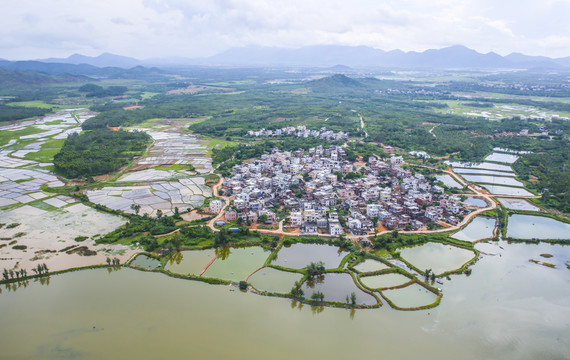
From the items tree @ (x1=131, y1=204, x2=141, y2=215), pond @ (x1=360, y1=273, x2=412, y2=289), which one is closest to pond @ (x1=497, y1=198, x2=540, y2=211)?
pond @ (x1=360, y1=273, x2=412, y2=289)

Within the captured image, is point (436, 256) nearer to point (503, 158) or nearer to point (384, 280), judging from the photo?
point (384, 280)

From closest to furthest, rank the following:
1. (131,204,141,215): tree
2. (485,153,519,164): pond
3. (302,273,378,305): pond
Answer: (302,273,378,305): pond → (131,204,141,215): tree → (485,153,519,164): pond

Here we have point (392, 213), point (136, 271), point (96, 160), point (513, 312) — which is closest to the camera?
point (513, 312)

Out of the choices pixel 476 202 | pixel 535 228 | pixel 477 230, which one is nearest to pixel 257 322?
pixel 477 230

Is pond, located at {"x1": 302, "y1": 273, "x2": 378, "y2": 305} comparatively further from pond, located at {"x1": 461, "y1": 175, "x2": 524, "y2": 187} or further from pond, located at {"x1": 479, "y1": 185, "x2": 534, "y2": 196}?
pond, located at {"x1": 461, "y1": 175, "x2": 524, "y2": 187}

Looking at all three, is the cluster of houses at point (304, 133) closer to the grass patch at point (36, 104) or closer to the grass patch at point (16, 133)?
the grass patch at point (16, 133)

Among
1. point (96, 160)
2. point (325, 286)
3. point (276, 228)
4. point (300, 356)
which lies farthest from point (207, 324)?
point (96, 160)

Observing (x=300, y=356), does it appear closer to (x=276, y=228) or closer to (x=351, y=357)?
(x=351, y=357)

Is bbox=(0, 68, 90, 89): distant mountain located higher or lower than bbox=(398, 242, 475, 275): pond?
higher
